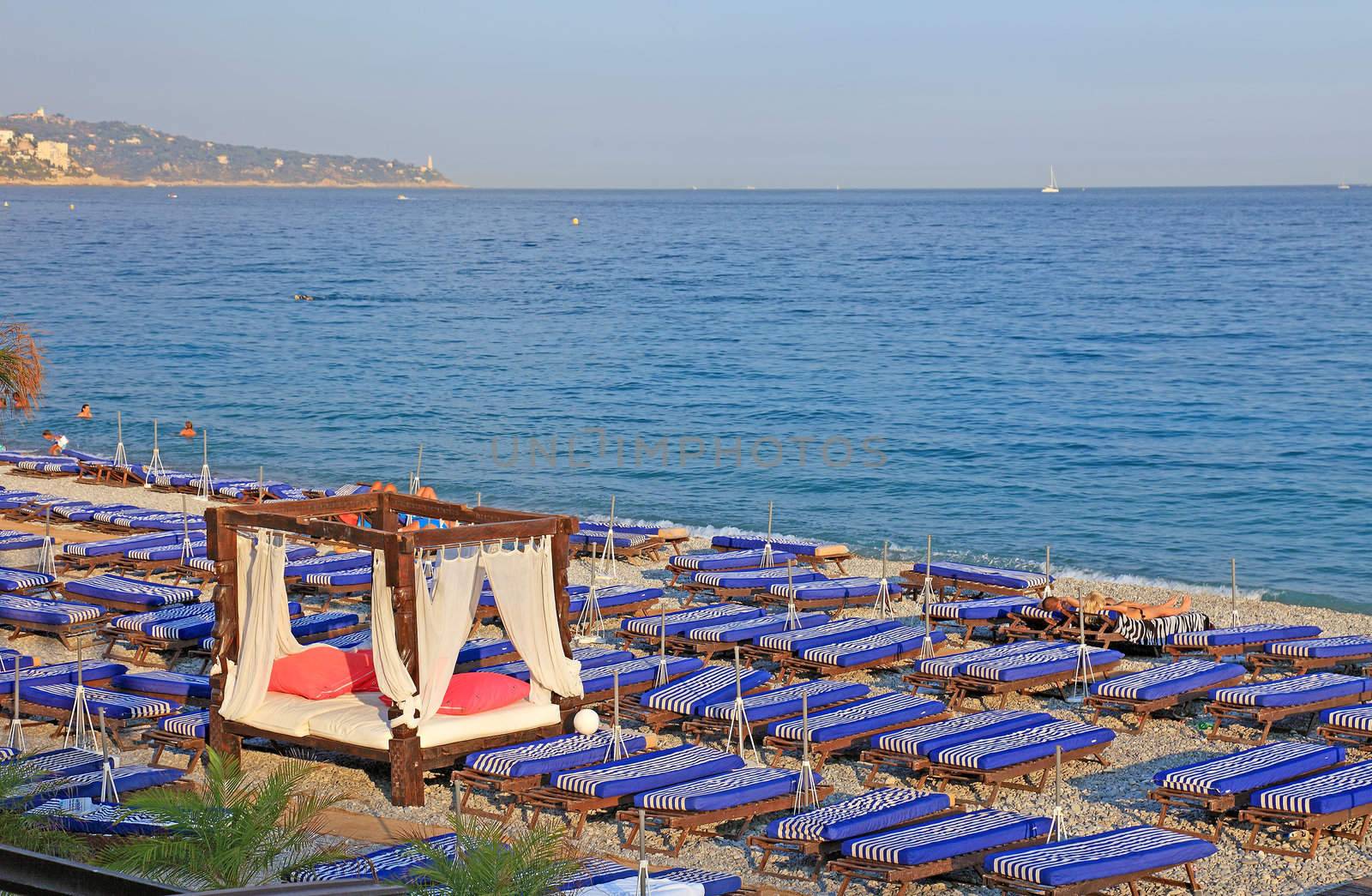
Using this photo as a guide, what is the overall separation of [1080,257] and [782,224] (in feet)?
182

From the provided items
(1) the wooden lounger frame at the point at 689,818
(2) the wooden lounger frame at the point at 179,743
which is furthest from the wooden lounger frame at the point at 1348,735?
(2) the wooden lounger frame at the point at 179,743

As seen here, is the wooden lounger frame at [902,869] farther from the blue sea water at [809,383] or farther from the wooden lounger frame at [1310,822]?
the blue sea water at [809,383]

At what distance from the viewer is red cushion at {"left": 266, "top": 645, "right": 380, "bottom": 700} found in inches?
478

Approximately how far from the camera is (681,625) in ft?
49.7

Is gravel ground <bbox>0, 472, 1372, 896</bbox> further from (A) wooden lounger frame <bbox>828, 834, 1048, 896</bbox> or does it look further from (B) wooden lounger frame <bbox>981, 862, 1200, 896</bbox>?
(B) wooden lounger frame <bbox>981, 862, 1200, 896</bbox>

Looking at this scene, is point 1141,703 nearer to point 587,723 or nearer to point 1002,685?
point 1002,685

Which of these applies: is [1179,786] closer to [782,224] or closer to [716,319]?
[716,319]

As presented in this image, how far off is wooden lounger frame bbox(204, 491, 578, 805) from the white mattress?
0.05 meters

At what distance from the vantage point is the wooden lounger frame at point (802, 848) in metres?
9.70

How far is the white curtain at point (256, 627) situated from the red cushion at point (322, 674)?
0.26m

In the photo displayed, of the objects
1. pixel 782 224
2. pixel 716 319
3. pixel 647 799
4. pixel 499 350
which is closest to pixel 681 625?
pixel 647 799

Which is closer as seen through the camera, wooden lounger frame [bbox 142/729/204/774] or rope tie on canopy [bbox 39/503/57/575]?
wooden lounger frame [bbox 142/729/204/774]

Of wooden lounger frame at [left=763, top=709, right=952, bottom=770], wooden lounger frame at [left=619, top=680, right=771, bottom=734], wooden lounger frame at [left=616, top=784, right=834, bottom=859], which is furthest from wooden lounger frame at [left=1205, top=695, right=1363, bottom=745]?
wooden lounger frame at [left=619, top=680, right=771, bottom=734]

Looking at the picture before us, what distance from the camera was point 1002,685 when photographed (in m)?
13.4
